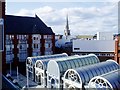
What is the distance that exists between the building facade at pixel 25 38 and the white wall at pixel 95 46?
682 centimetres

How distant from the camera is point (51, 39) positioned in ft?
174

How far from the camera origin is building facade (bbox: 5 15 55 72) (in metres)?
46.4

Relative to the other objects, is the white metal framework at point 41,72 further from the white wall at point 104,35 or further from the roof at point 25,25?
the white wall at point 104,35

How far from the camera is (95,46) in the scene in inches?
2036

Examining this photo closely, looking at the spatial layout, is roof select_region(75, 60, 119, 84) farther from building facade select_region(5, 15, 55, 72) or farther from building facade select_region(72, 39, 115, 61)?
building facade select_region(5, 15, 55, 72)

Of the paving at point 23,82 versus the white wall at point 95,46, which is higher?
the white wall at point 95,46

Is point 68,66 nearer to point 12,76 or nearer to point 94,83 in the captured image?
point 94,83

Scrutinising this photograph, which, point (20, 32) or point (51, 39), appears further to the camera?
→ point (51, 39)

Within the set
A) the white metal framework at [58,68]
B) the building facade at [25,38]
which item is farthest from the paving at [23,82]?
the building facade at [25,38]

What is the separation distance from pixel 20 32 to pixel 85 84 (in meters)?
27.4

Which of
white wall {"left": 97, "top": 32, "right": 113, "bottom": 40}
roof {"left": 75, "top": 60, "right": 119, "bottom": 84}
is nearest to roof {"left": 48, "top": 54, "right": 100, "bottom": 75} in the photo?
roof {"left": 75, "top": 60, "right": 119, "bottom": 84}

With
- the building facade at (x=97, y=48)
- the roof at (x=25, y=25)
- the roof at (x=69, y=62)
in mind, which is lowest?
the roof at (x=69, y=62)

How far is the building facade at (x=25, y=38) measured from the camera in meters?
46.4

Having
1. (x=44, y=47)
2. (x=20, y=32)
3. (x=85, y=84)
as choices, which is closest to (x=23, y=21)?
(x=20, y=32)
